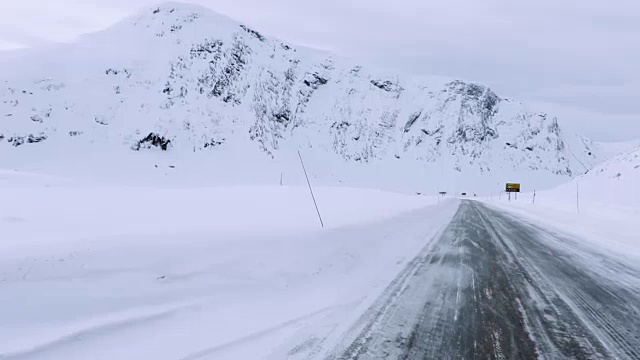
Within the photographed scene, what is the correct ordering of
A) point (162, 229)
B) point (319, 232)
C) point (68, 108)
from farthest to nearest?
point (68, 108) < point (319, 232) < point (162, 229)

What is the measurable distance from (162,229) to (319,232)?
130 inches

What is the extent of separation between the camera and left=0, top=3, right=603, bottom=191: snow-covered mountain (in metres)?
86.7

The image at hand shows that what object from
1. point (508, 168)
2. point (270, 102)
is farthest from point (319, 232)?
point (508, 168)

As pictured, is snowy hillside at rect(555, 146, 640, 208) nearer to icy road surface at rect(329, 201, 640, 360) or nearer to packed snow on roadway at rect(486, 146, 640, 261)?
packed snow on roadway at rect(486, 146, 640, 261)

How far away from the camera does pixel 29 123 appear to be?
259 feet

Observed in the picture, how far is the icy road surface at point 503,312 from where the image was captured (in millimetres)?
4188

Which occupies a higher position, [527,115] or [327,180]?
[527,115]

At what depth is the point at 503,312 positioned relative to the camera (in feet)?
17.7

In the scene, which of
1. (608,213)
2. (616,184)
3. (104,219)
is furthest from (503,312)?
(616,184)

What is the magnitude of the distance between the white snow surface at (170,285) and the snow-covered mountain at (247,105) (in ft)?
270

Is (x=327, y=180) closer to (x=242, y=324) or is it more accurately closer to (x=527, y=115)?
(x=527, y=115)

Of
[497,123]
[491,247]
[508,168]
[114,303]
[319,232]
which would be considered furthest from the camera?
[497,123]

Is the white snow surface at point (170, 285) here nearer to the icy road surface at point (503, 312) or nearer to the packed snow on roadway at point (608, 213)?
the icy road surface at point (503, 312)

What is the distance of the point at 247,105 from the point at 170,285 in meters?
112
